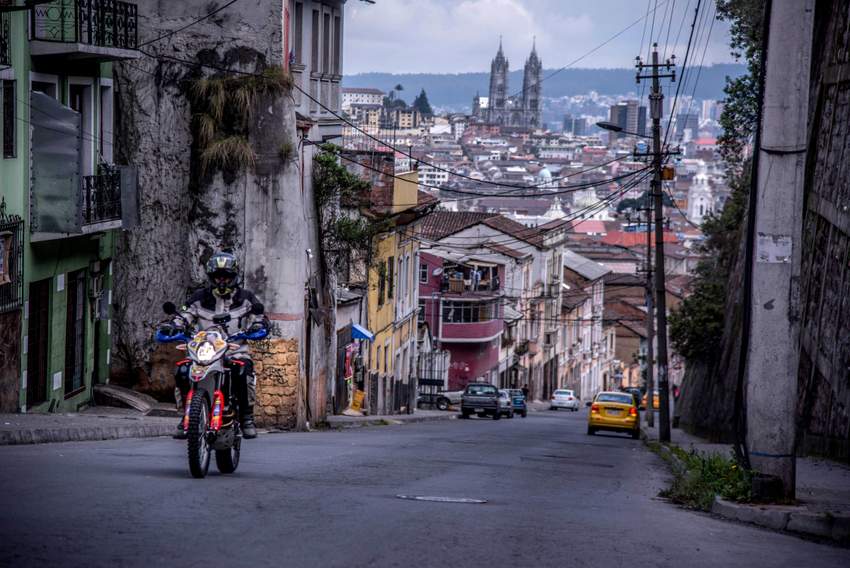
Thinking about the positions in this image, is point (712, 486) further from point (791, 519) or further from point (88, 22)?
point (88, 22)

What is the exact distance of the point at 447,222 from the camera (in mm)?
75438

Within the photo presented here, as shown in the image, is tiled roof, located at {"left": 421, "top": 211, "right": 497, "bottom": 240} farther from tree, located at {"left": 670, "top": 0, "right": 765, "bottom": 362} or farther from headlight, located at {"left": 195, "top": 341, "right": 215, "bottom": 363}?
headlight, located at {"left": 195, "top": 341, "right": 215, "bottom": 363}

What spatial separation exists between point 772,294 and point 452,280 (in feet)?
188

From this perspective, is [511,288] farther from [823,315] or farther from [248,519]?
[248,519]

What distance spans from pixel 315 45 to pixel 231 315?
66.5 ft

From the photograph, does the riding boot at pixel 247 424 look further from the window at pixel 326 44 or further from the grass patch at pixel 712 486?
the window at pixel 326 44

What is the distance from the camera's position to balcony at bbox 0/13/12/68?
62.5 ft

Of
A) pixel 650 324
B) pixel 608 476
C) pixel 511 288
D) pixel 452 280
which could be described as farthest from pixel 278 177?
pixel 511 288

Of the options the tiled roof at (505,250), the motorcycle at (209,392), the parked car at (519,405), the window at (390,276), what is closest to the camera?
the motorcycle at (209,392)

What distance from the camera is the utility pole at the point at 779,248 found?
1146cm

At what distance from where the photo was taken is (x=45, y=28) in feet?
69.9

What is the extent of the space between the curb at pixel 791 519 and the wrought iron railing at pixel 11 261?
1178cm

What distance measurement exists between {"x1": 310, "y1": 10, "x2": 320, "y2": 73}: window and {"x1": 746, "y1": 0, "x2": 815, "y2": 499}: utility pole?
20512mm

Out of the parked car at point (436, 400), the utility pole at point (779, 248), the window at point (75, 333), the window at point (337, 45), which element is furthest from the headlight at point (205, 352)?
the parked car at point (436, 400)
